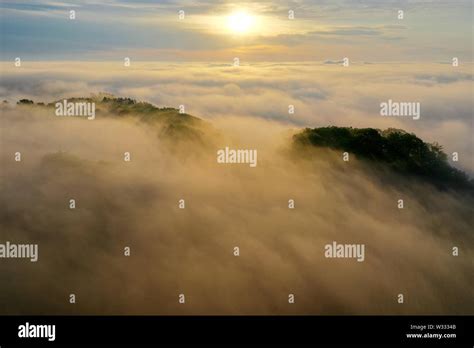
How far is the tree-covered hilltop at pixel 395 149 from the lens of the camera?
63812mm

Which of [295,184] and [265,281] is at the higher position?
[295,184]

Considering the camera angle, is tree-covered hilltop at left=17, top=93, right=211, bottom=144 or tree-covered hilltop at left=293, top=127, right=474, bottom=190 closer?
tree-covered hilltop at left=17, top=93, right=211, bottom=144

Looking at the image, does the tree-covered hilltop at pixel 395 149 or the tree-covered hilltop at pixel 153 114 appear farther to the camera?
the tree-covered hilltop at pixel 395 149

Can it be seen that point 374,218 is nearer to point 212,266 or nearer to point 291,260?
point 291,260

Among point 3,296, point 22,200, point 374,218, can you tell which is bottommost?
point 3,296

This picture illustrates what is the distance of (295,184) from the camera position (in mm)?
60406

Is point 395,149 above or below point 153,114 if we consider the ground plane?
below

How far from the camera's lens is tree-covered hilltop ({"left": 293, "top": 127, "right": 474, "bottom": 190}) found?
209ft

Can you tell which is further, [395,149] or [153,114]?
[153,114]

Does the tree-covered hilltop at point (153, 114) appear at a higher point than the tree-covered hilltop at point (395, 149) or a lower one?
higher

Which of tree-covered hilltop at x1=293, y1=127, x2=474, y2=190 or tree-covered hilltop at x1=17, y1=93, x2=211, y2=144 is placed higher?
tree-covered hilltop at x1=17, y1=93, x2=211, y2=144

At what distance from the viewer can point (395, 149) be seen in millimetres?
64438
